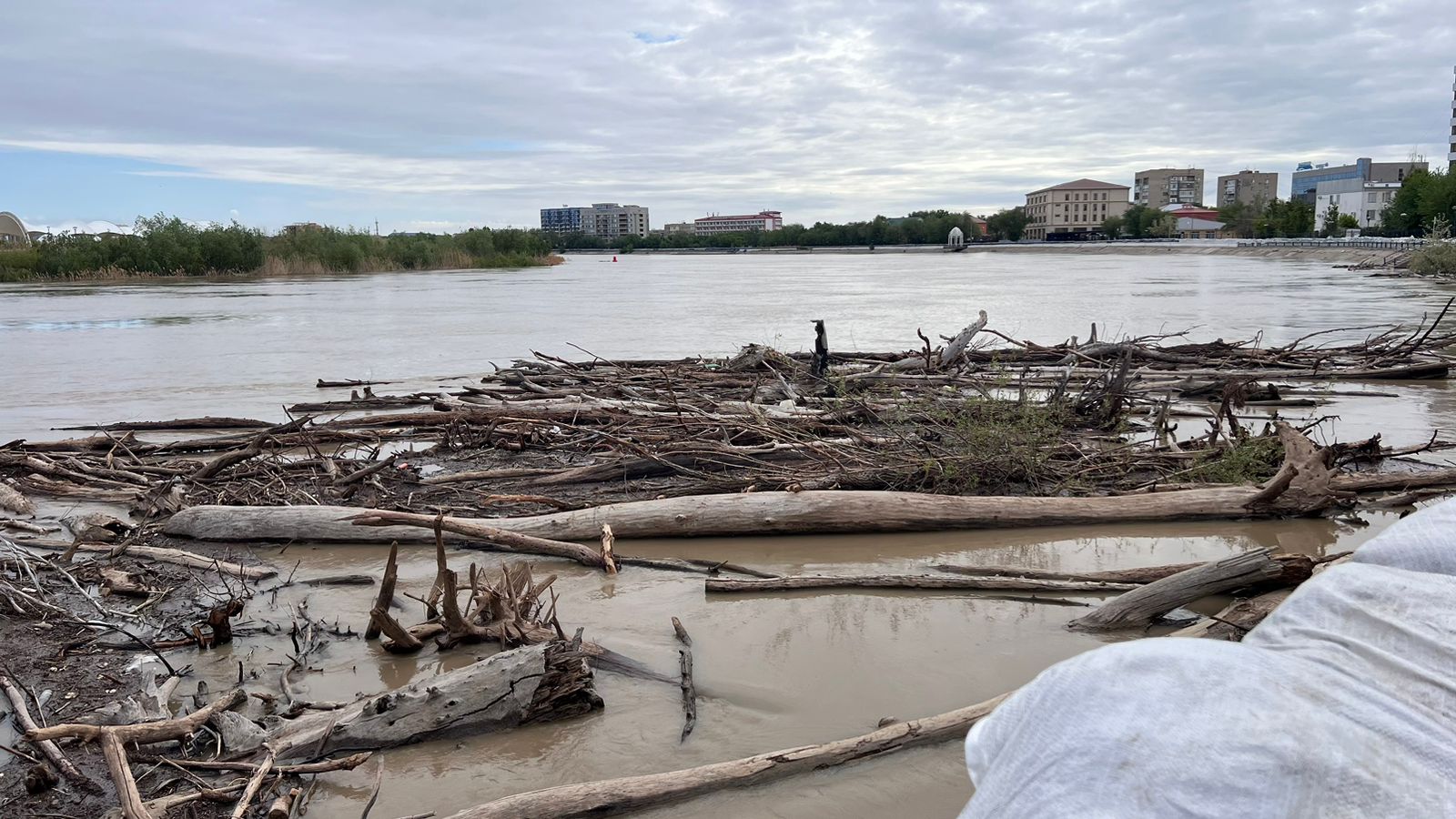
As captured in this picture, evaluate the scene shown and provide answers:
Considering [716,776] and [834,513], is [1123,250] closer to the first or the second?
[834,513]

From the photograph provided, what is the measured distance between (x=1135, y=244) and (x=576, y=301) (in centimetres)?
9654

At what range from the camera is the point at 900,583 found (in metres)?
5.50

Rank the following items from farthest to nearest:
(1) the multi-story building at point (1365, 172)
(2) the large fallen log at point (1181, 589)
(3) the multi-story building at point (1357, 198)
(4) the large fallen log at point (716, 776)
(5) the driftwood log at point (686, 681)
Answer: (1) the multi-story building at point (1365, 172) → (3) the multi-story building at point (1357, 198) → (2) the large fallen log at point (1181, 589) → (5) the driftwood log at point (686, 681) → (4) the large fallen log at point (716, 776)

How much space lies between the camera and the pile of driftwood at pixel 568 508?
3.74 metres

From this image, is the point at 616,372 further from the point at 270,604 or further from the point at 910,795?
the point at 910,795

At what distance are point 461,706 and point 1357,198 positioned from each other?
5512 inches

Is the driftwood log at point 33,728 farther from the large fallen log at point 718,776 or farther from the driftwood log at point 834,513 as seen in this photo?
the driftwood log at point 834,513

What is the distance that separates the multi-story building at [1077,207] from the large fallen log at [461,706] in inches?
6938

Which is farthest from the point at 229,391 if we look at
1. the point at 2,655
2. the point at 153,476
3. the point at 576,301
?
the point at 576,301

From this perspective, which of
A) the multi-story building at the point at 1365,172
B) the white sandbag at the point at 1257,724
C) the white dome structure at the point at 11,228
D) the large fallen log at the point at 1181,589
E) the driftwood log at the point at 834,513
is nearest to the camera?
the white sandbag at the point at 1257,724

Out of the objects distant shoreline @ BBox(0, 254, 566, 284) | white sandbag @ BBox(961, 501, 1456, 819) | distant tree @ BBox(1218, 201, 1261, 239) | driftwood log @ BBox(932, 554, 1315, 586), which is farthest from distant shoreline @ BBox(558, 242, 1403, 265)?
distant shoreline @ BBox(0, 254, 566, 284)

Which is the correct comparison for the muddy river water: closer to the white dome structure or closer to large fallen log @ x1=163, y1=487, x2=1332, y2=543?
large fallen log @ x1=163, y1=487, x2=1332, y2=543

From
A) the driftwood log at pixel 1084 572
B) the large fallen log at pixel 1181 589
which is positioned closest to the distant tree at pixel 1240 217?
the driftwood log at pixel 1084 572

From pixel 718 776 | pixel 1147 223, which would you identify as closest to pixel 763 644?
pixel 718 776
